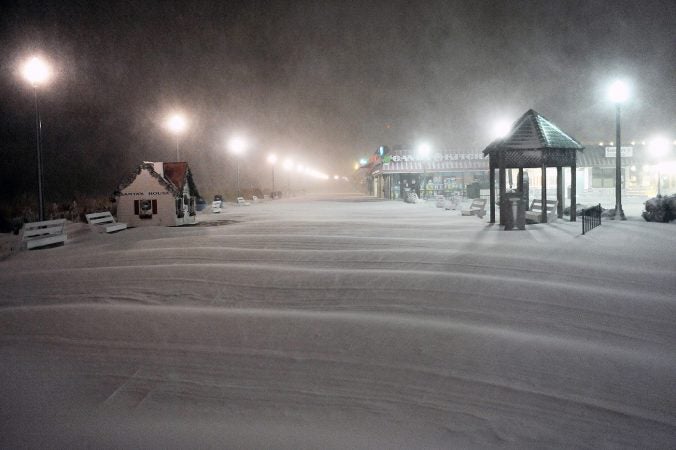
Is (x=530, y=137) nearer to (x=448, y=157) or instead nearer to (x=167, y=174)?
(x=167, y=174)

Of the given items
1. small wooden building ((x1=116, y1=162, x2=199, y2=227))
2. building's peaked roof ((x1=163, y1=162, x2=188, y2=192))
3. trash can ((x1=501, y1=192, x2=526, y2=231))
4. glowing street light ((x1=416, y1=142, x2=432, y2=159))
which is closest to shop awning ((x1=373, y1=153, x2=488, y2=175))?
glowing street light ((x1=416, y1=142, x2=432, y2=159))

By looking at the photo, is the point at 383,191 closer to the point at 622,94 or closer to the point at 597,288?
the point at 622,94

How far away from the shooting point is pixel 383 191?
61.4m

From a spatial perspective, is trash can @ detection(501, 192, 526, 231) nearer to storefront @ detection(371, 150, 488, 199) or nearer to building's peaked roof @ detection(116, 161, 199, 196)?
building's peaked roof @ detection(116, 161, 199, 196)

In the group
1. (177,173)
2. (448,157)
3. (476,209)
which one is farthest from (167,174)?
(448,157)

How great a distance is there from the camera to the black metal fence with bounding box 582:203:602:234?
16.4 metres

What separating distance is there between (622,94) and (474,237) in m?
12.4

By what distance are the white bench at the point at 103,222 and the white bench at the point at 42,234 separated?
8.12 ft

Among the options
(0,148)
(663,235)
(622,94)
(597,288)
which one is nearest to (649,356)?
(597,288)

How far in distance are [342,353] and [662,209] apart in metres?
18.7

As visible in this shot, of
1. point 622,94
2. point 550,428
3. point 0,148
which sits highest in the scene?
point 0,148

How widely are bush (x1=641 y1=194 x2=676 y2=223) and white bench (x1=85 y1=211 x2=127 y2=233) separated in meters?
20.3

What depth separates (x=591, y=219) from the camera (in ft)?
59.7

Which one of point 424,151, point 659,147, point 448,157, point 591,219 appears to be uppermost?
point 424,151
